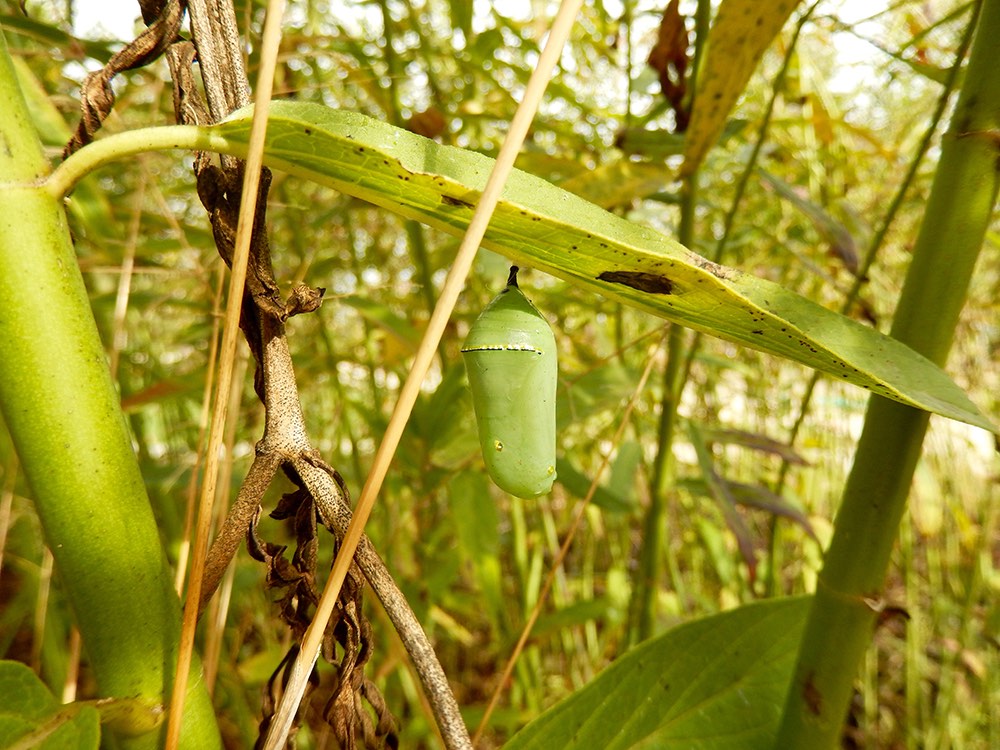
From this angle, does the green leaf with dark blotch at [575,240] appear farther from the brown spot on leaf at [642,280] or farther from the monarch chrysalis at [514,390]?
the monarch chrysalis at [514,390]

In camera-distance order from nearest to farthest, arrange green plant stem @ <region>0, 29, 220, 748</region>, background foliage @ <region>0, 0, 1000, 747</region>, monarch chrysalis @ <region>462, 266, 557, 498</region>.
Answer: green plant stem @ <region>0, 29, 220, 748</region>
monarch chrysalis @ <region>462, 266, 557, 498</region>
background foliage @ <region>0, 0, 1000, 747</region>

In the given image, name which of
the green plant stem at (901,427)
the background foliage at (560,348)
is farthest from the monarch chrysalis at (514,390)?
the green plant stem at (901,427)

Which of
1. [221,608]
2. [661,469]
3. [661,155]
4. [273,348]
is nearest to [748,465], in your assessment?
[661,469]

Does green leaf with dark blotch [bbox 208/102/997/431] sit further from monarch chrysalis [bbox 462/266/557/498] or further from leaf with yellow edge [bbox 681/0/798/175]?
leaf with yellow edge [bbox 681/0/798/175]

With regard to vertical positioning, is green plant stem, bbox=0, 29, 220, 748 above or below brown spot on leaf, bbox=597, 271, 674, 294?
below

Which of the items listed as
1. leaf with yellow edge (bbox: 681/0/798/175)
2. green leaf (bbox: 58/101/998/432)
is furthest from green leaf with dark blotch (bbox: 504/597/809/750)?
leaf with yellow edge (bbox: 681/0/798/175)

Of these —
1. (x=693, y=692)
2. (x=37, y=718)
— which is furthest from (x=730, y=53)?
(x=37, y=718)

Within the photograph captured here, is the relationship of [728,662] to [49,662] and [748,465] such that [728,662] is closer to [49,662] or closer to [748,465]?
[49,662]
